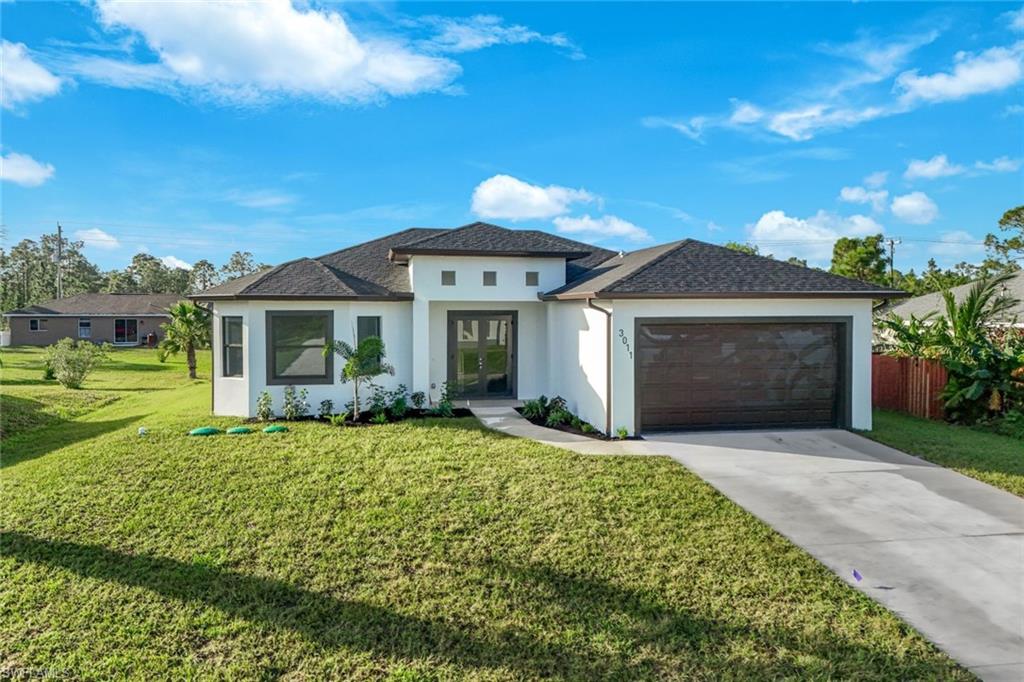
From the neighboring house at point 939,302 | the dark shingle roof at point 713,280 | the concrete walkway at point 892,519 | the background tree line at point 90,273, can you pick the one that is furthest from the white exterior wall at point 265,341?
the background tree line at point 90,273

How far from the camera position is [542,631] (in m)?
4.57

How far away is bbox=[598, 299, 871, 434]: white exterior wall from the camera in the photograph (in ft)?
34.0

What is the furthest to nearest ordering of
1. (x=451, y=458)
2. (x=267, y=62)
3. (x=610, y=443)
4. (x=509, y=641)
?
1. (x=267, y=62)
2. (x=610, y=443)
3. (x=451, y=458)
4. (x=509, y=641)

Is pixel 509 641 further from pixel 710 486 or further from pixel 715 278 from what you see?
pixel 715 278

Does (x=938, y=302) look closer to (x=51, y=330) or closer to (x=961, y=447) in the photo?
(x=961, y=447)

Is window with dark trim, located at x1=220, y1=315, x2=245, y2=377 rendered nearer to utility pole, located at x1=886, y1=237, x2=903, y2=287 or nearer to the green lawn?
the green lawn

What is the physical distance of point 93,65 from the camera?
42.3 ft

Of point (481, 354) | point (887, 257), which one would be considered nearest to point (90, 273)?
point (481, 354)

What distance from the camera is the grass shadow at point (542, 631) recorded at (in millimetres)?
4090

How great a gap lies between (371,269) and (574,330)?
585 centimetres

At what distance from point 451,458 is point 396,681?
4687 mm

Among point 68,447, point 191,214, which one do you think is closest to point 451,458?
point 68,447

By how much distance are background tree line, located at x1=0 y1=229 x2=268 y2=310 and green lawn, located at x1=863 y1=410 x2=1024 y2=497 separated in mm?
72416

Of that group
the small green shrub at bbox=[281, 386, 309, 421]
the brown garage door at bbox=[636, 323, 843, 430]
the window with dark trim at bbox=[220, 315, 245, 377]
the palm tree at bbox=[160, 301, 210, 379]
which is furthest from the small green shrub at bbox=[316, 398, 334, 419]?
the palm tree at bbox=[160, 301, 210, 379]
